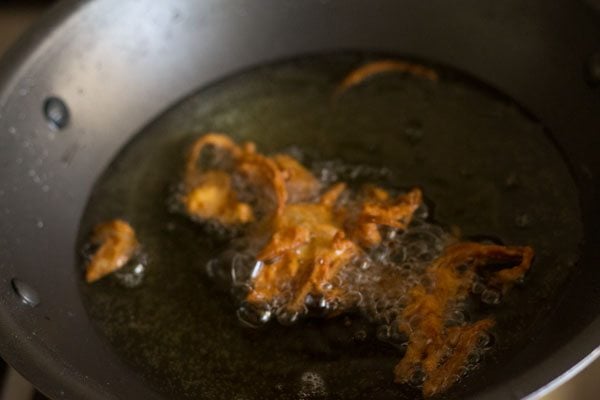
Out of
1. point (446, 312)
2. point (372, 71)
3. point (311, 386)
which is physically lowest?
point (311, 386)

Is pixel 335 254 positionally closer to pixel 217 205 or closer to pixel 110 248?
pixel 217 205

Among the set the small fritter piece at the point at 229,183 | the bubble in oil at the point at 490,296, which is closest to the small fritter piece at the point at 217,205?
the small fritter piece at the point at 229,183

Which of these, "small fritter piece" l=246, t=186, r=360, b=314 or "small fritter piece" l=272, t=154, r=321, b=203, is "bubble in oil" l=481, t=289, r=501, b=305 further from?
"small fritter piece" l=272, t=154, r=321, b=203

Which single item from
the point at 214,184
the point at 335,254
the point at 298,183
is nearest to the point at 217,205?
Answer: the point at 214,184

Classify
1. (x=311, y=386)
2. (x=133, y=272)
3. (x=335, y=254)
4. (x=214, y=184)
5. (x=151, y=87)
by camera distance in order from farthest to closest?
(x=151, y=87) → (x=214, y=184) → (x=133, y=272) → (x=335, y=254) → (x=311, y=386)

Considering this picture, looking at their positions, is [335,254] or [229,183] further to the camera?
[229,183]

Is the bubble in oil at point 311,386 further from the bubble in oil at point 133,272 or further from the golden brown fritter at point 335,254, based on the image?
the bubble in oil at point 133,272

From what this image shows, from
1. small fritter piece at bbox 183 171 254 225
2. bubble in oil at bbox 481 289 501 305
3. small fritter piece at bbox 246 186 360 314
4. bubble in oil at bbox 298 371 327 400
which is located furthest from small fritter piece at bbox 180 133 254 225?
bubble in oil at bbox 481 289 501 305
